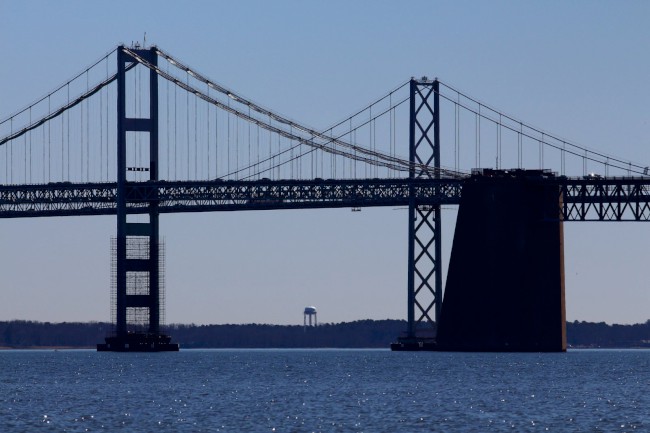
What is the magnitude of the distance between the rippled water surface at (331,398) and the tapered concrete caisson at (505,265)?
5.25m

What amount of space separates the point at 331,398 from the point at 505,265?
133 feet

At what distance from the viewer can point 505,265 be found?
11144 centimetres

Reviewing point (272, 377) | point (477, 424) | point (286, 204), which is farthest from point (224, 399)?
point (286, 204)

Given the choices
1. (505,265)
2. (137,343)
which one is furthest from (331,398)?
(137,343)

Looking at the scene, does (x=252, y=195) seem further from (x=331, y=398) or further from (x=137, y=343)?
(x=331, y=398)

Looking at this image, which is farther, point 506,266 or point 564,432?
point 506,266

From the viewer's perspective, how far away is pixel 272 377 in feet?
302

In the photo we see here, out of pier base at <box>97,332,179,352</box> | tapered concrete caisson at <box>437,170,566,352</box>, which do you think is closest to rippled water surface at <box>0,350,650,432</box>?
tapered concrete caisson at <box>437,170,566,352</box>

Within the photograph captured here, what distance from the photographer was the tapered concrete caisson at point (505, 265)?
112 metres

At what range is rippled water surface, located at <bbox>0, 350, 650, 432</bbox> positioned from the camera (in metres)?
60.7

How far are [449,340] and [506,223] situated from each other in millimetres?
7455

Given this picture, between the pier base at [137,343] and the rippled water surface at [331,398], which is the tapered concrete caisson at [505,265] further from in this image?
the pier base at [137,343]

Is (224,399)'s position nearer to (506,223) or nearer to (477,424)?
(477,424)

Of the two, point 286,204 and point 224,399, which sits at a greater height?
point 286,204
